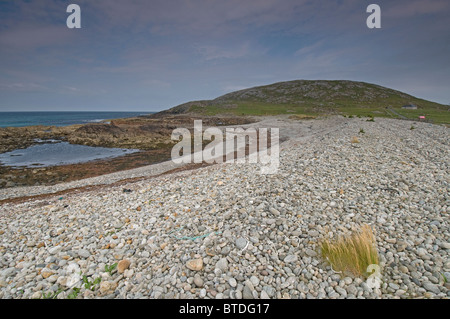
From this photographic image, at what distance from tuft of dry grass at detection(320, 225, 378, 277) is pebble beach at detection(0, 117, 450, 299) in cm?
18

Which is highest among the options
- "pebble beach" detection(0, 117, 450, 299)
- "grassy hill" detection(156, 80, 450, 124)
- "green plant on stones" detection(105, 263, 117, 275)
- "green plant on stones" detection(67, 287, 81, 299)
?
"grassy hill" detection(156, 80, 450, 124)

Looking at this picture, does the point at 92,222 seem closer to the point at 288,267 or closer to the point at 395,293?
the point at 288,267

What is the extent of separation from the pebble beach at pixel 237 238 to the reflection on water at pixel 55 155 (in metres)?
20.2

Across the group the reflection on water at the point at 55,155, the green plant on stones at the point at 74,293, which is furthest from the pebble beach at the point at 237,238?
the reflection on water at the point at 55,155

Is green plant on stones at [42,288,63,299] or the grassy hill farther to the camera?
the grassy hill

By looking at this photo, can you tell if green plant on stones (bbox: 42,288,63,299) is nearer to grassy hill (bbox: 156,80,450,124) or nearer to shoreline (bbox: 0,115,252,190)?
shoreline (bbox: 0,115,252,190)

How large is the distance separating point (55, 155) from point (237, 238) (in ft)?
113

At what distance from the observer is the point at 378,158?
12688 mm

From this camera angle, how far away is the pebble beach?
453cm

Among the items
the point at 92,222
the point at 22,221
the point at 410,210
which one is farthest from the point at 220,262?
the point at 22,221

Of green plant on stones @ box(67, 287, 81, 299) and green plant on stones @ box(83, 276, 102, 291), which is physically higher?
green plant on stones @ box(83, 276, 102, 291)

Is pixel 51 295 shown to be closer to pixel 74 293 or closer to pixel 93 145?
pixel 74 293

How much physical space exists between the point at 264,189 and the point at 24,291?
7.49 metres

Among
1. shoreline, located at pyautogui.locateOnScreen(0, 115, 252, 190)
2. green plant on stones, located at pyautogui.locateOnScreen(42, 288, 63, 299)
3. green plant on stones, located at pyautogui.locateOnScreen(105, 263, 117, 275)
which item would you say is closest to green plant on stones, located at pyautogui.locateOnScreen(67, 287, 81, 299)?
green plant on stones, located at pyautogui.locateOnScreen(42, 288, 63, 299)
